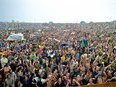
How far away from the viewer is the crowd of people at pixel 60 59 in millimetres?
4352

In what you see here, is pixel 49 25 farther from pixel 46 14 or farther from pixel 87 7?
pixel 87 7

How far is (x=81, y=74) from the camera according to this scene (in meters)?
5.08

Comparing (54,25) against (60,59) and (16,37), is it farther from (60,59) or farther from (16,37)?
(16,37)

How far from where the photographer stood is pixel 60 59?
4.86 m

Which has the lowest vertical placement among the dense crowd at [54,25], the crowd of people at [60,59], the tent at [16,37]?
the crowd of people at [60,59]

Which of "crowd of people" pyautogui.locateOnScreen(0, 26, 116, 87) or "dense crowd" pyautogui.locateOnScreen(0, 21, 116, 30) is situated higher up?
"dense crowd" pyautogui.locateOnScreen(0, 21, 116, 30)

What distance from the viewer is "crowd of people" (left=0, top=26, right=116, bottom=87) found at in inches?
171

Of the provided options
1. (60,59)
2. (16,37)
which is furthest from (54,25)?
(16,37)

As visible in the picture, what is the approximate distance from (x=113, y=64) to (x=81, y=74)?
2.61 ft

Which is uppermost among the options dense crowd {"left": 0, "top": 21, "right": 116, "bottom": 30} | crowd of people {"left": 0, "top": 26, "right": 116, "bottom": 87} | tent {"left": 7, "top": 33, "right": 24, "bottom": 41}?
dense crowd {"left": 0, "top": 21, "right": 116, "bottom": 30}

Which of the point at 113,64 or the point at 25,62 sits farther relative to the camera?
the point at 113,64

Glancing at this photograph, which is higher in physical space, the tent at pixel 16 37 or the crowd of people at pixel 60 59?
the tent at pixel 16 37

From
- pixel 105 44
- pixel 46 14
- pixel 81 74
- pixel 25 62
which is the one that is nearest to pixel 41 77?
pixel 25 62

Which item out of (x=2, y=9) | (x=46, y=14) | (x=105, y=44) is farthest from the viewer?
(x=105, y=44)
